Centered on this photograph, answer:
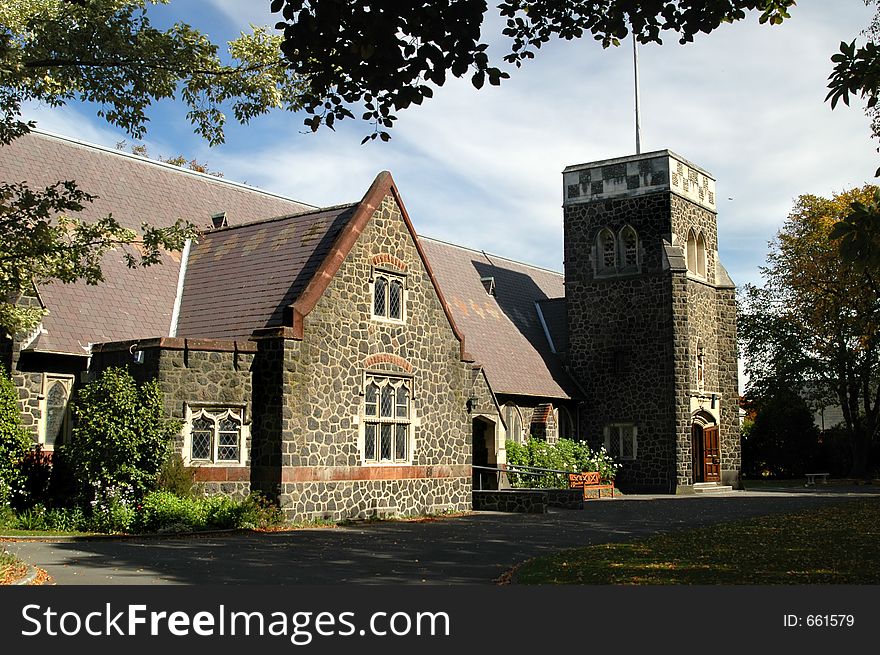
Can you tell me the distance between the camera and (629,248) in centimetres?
3634

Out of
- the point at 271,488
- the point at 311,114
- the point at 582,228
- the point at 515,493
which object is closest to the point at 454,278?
the point at 582,228

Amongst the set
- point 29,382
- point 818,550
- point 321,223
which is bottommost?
point 818,550

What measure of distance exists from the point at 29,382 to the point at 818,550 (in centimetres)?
1528

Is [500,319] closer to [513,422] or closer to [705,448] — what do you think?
[513,422]

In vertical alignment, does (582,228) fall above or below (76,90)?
above

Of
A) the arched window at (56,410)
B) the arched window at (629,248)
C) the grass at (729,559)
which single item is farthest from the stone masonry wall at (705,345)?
the arched window at (56,410)

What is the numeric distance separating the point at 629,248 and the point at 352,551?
79.1 feet

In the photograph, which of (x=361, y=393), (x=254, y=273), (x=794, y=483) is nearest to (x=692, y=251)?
(x=794, y=483)

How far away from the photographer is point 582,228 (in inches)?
1474

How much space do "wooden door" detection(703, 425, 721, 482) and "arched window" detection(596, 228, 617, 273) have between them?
7231 mm

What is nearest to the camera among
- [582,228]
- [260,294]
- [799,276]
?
[260,294]

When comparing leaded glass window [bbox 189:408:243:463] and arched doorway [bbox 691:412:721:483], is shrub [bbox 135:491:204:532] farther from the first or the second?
arched doorway [bbox 691:412:721:483]

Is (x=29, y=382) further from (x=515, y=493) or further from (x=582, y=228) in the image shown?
(x=582, y=228)

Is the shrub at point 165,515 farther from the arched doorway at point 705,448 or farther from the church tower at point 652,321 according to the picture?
the arched doorway at point 705,448
